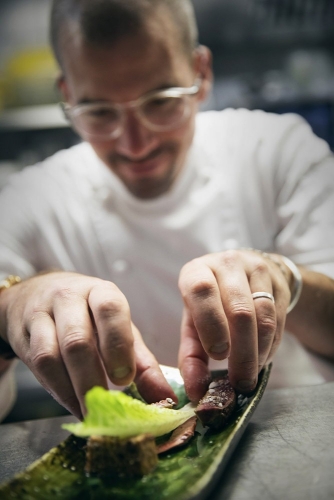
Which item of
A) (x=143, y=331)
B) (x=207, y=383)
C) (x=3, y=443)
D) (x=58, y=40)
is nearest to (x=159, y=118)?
(x=58, y=40)

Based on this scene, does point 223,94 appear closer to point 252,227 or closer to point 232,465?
point 252,227

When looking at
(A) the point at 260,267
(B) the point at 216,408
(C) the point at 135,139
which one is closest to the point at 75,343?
(B) the point at 216,408

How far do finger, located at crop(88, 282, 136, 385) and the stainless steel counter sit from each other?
0.18m

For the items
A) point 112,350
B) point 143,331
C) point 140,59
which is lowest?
point 143,331

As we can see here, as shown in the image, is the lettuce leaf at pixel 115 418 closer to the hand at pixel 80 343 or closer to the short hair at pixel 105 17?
the hand at pixel 80 343

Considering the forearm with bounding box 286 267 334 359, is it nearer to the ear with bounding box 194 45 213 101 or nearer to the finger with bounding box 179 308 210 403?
the finger with bounding box 179 308 210 403

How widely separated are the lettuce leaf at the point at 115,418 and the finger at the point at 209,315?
0.12 m

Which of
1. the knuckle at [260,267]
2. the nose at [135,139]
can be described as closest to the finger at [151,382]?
the knuckle at [260,267]

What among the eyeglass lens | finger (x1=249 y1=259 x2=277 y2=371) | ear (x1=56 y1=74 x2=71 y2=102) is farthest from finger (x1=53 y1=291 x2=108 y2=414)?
ear (x1=56 y1=74 x2=71 y2=102)

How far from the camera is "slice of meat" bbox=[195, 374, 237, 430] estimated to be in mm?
683

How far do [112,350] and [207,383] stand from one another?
0.24m

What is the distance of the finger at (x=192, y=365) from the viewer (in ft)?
2.64

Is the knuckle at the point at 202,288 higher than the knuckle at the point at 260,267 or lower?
higher

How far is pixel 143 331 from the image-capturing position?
118 cm
